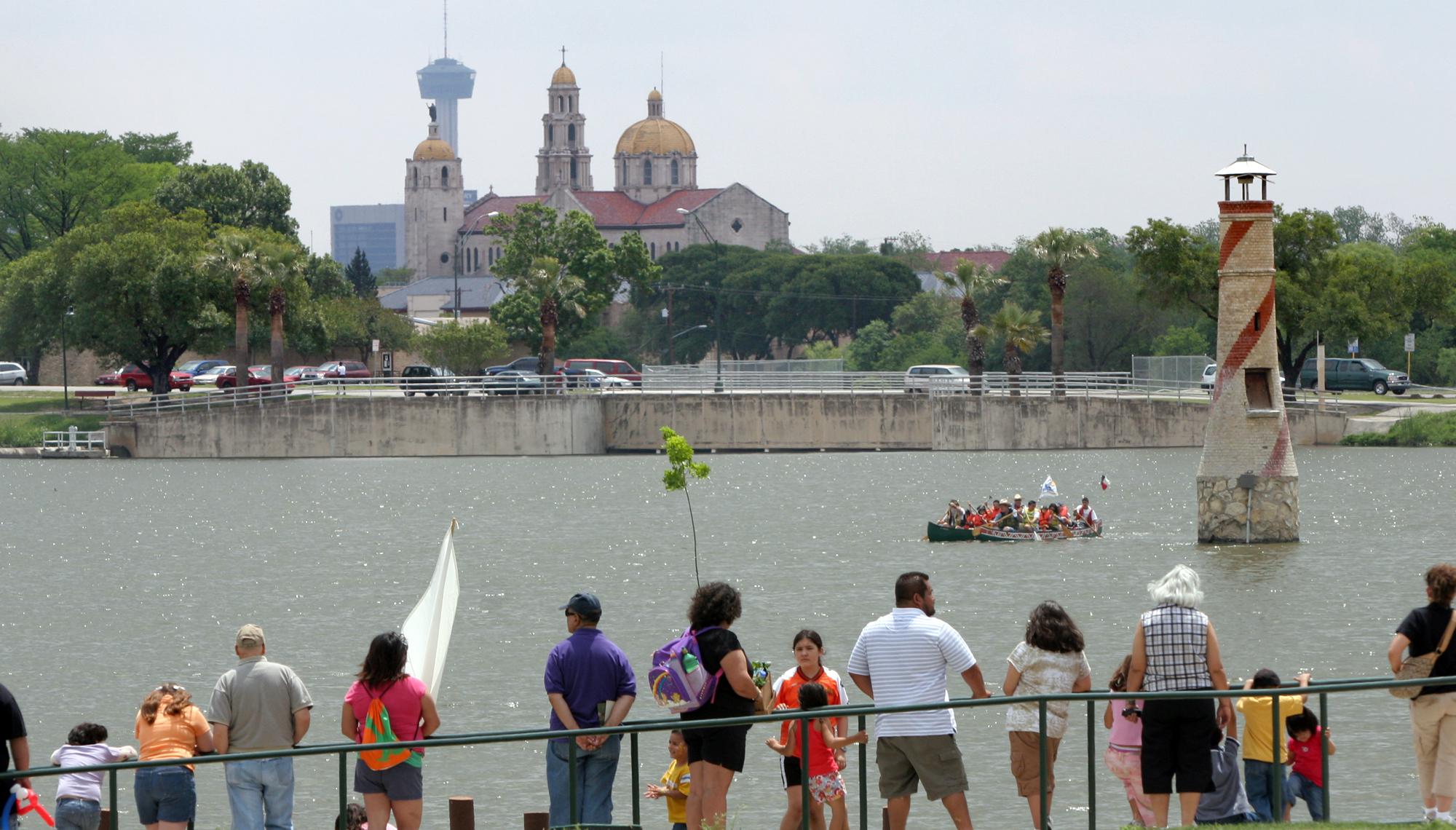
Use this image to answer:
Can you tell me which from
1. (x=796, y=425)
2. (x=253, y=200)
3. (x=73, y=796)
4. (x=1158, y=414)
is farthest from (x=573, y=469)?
(x=73, y=796)

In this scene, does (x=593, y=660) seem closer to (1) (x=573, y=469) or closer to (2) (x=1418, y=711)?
(2) (x=1418, y=711)

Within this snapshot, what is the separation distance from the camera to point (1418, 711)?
1090cm

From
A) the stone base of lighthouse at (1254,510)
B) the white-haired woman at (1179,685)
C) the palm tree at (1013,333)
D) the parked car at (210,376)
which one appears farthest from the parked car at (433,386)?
the white-haired woman at (1179,685)

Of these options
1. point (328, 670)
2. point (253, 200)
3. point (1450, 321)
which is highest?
point (253, 200)

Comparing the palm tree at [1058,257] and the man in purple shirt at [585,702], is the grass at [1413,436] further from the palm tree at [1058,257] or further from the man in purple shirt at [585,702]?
the man in purple shirt at [585,702]

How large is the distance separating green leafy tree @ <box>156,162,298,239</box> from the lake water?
23398mm

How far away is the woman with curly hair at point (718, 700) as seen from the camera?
11.0 metres

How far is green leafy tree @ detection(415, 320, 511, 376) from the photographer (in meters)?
107

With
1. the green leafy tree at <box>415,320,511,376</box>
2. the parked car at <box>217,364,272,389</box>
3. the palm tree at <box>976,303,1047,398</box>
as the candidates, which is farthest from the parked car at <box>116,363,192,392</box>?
the palm tree at <box>976,303,1047,398</box>

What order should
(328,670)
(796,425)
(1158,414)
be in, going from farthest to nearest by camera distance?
(796,425), (1158,414), (328,670)

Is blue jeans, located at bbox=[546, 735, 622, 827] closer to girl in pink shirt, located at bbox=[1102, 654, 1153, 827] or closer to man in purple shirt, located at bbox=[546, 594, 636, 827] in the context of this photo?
man in purple shirt, located at bbox=[546, 594, 636, 827]

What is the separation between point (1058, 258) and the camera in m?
81.0

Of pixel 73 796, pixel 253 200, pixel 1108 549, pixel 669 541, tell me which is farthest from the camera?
pixel 253 200

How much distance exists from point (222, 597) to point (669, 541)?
1398 centimetres
